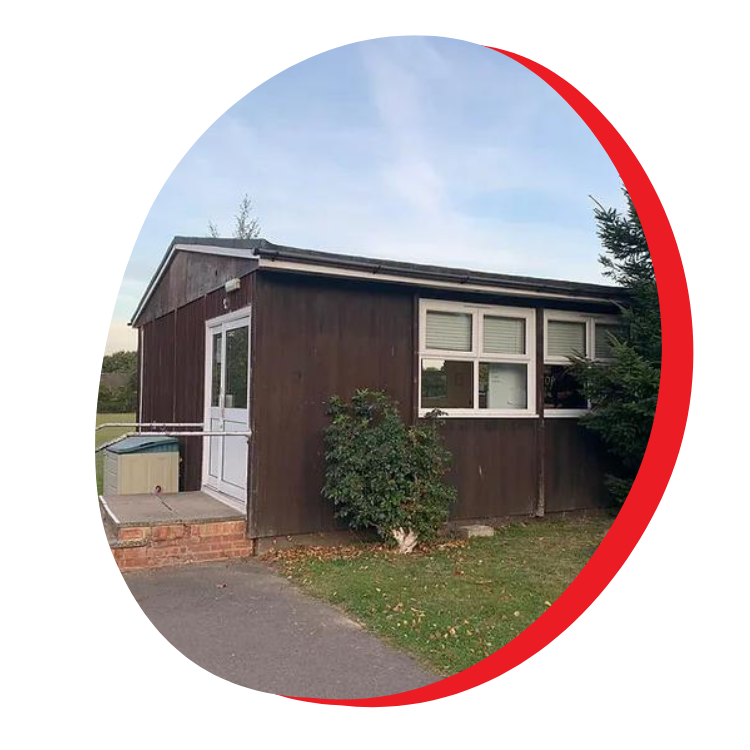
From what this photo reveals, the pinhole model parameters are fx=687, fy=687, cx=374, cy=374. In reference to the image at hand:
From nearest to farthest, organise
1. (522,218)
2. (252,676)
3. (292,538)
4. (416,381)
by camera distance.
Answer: (252,676), (292,538), (416,381), (522,218)

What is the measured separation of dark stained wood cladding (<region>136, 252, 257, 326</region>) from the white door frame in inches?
18.2

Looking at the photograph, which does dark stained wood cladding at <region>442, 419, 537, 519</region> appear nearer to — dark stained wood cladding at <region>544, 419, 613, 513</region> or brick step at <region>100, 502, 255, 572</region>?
dark stained wood cladding at <region>544, 419, 613, 513</region>

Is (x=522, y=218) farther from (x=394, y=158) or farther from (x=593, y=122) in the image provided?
(x=593, y=122)

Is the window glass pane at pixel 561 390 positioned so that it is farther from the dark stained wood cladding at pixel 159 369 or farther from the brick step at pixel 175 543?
the dark stained wood cladding at pixel 159 369

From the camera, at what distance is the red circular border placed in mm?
2836

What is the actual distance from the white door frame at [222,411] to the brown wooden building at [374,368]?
Result: 26 mm

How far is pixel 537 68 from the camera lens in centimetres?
282

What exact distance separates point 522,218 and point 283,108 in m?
11.3

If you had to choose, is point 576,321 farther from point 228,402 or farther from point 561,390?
point 228,402

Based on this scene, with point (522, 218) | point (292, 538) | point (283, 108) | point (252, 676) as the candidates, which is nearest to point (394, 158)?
point (283, 108)

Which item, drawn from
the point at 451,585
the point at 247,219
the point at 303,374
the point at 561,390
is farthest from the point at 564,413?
the point at 247,219

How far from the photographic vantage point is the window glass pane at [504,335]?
8.74m

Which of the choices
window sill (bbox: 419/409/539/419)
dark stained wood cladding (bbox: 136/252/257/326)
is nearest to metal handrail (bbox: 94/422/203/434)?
dark stained wood cladding (bbox: 136/252/257/326)

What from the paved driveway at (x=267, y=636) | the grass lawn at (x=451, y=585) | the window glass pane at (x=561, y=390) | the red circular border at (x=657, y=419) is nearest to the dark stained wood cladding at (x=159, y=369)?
the grass lawn at (x=451, y=585)
